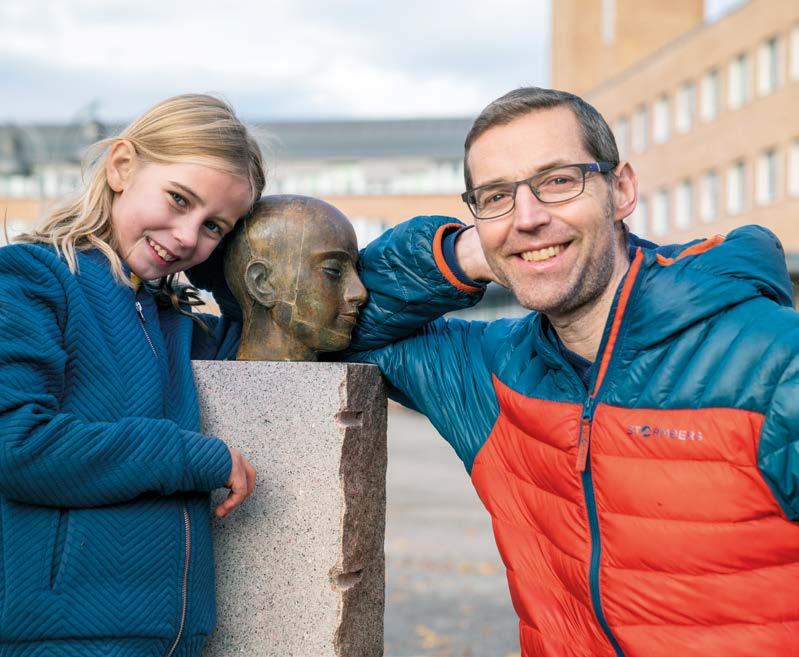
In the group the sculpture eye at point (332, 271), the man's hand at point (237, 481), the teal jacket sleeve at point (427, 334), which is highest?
the sculpture eye at point (332, 271)

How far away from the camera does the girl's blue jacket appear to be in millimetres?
2305

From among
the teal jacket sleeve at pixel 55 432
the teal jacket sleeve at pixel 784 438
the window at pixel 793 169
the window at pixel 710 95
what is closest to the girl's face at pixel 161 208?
the teal jacket sleeve at pixel 55 432

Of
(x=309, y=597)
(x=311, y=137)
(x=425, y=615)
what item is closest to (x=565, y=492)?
(x=309, y=597)

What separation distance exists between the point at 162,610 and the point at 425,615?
4854 mm

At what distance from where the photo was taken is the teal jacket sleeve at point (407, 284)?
9.51 ft

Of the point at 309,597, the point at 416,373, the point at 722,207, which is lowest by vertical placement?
the point at 309,597

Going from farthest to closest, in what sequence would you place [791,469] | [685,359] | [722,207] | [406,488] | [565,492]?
[722,207] → [406,488] → [565,492] → [685,359] → [791,469]

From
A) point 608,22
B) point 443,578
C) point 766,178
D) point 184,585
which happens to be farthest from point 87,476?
point 608,22

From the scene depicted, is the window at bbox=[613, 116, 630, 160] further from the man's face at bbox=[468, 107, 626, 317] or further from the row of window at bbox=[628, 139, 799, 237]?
the man's face at bbox=[468, 107, 626, 317]

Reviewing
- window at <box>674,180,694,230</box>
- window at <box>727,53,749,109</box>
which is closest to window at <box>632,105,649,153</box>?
window at <box>674,180,694,230</box>

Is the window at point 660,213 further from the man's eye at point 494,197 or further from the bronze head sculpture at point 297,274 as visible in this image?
the man's eye at point 494,197

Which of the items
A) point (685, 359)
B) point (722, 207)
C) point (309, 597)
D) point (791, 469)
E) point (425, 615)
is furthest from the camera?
point (722, 207)

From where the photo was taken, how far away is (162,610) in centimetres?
246

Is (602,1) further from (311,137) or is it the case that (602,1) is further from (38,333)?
(38,333)
